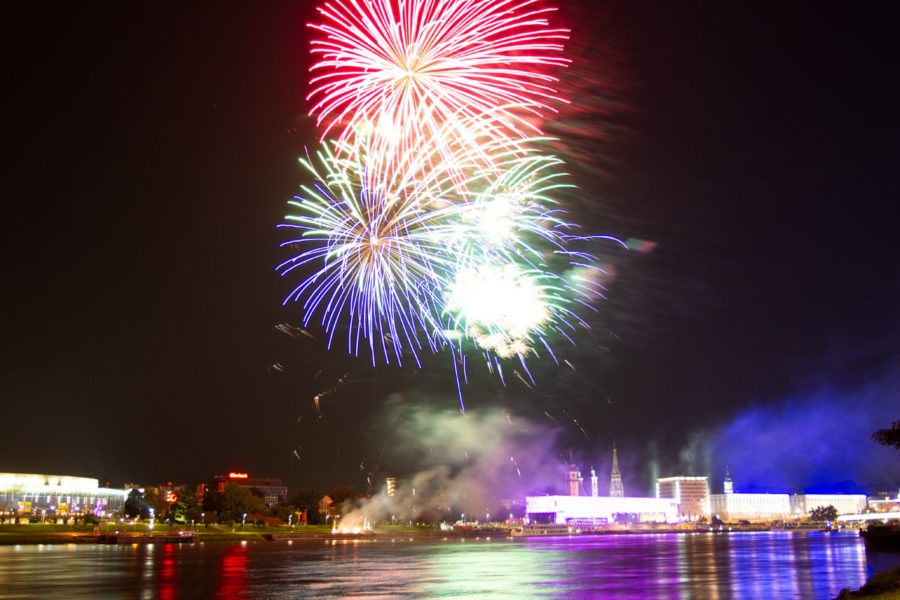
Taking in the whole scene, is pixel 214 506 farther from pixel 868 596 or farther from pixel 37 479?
pixel 868 596

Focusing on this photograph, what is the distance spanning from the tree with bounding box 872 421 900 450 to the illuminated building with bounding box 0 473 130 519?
141805 mm

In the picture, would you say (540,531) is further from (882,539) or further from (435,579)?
(435,579)

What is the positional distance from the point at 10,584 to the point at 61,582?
1582 mm

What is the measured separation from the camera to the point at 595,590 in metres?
24.4

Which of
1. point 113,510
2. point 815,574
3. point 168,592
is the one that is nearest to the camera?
point 168,592

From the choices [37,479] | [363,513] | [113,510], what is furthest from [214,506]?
[113,510]

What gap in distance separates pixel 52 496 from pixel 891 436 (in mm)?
166204

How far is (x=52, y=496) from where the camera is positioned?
158 m

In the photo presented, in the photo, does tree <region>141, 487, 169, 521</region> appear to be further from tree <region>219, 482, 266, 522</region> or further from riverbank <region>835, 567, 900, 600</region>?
riverbank <region>835, 567, 900, 600</region>

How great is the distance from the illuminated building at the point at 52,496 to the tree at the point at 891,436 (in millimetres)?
141805

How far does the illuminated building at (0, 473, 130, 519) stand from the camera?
484 feet

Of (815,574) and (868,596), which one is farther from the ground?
(868,596)

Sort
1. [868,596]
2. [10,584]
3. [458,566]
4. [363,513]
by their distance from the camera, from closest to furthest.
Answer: [868,596]
[10,584]
[458,566]
[363,513]

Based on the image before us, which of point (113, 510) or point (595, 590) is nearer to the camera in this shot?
point (595, 590)
